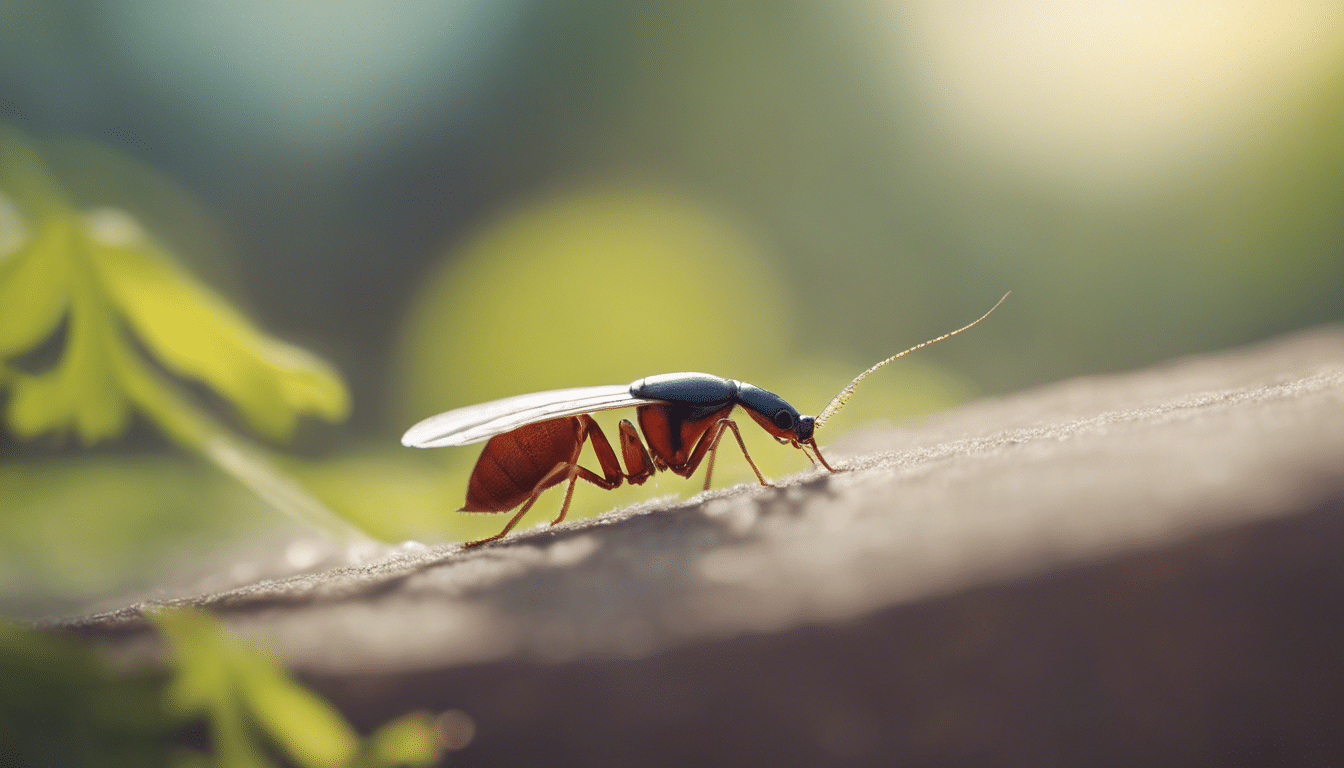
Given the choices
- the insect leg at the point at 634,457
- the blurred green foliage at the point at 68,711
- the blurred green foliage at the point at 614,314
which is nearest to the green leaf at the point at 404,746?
the blurred green foliage at the point at 68,711

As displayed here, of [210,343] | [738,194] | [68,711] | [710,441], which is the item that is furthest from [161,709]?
[738,194]

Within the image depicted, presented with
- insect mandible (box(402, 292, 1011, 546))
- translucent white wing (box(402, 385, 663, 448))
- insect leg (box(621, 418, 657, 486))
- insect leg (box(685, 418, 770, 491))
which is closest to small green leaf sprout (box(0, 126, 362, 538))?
translucent white wing (box(402, 385, 663, 448))

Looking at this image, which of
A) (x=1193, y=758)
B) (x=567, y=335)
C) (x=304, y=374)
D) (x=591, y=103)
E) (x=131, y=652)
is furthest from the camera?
(x=591, y=103)

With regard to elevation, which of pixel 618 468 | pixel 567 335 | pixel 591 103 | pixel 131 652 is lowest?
pixel 131 652

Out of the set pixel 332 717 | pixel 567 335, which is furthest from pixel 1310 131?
pixel 332 717

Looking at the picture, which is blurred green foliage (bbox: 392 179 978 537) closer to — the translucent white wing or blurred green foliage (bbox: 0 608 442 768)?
the translucent white wing

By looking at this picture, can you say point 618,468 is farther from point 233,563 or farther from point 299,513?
point 299,513

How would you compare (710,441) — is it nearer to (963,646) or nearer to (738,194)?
(963,646)

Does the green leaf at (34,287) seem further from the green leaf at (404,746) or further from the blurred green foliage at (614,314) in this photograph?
the blurred green foliage at (614,314)
